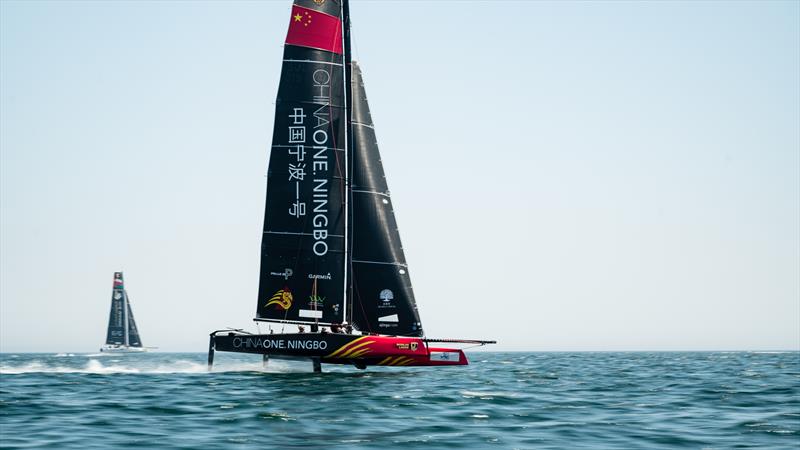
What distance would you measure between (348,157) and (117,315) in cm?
8911

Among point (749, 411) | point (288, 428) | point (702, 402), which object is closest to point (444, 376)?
point (702, 402)

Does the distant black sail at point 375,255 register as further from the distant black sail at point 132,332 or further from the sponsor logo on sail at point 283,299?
the distant black sail at point 132,332

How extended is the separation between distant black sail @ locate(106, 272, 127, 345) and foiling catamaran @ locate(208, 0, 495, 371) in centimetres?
8642

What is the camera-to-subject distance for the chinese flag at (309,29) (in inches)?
1506

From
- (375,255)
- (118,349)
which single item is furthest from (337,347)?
(118,349)

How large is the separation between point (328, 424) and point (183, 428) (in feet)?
10.5

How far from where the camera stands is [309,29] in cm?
3825

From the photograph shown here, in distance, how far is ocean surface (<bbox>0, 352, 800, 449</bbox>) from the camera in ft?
60.1

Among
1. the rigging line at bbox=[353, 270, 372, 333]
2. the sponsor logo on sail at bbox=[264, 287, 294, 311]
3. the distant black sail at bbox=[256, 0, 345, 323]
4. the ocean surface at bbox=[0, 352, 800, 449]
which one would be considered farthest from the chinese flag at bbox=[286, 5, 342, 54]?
the ocean surface at bbox=[0, 352, 800, 449]

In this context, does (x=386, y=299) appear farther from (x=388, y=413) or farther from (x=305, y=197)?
(x=388, y=413)

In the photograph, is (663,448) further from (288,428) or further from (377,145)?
(377,145)

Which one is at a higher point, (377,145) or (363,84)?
(363,84)

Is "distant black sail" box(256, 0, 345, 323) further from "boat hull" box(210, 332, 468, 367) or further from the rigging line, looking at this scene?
"boat hull" box(210, 332, 468, 367)

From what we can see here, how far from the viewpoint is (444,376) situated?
37031 millimetres
